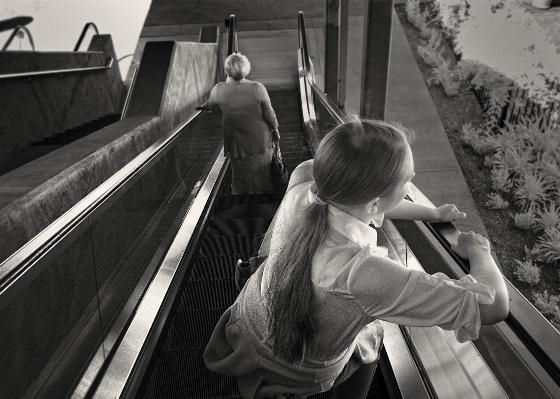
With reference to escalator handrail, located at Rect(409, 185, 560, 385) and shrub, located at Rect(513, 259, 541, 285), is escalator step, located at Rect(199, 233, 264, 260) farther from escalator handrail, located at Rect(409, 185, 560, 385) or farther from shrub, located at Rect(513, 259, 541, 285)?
shrub, located at Rect(513, 259, 541, 285)

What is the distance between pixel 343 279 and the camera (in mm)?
1301

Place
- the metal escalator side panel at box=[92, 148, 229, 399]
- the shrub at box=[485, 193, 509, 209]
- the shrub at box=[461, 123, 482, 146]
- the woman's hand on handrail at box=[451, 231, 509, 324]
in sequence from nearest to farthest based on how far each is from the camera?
the woman's hand on handrail at box=[451, 231, 509, 324], the metal escalator side panel at box=[92, 148, 229, 399], the shrub at box=[485, 193, 509, 209], the shrub at box=[461, 123, 482, 146]

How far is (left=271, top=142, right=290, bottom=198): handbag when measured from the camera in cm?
484

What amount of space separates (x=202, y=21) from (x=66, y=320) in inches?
642

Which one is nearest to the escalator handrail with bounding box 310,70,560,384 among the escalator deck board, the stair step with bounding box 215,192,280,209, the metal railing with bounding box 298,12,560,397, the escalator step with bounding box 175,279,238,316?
the metal railing with bounding box 298,12,560,397

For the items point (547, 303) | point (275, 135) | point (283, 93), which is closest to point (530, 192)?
point (547, 303)

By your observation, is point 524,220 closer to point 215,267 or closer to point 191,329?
point 215,267

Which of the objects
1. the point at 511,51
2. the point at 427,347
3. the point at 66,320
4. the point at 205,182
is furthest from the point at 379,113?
the point at 511,51

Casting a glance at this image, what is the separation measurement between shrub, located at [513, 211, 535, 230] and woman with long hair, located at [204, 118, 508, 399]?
9.36 metres

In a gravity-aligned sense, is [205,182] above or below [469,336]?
below

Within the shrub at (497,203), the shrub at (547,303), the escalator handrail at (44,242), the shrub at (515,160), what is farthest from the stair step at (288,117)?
the escalator handrail at (44,242)

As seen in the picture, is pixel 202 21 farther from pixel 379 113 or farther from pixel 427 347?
pixel 427 347

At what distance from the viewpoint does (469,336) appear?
52.2 inches

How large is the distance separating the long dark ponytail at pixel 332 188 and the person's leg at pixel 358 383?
0.58m
